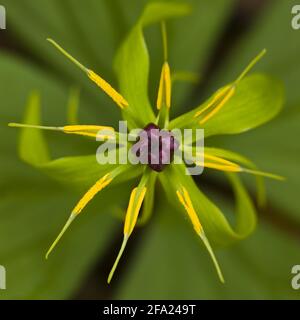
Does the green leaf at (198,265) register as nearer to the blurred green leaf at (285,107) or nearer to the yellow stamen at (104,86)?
the blurred green leaf at (285,107)

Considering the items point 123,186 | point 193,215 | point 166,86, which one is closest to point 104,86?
point 166,86

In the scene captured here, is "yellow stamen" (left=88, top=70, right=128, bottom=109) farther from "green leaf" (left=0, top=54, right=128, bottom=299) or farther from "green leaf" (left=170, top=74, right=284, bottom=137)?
"green leaf" (left=0, top=54, right=128, bottom=299)

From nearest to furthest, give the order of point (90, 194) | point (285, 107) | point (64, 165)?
point (90, 194)
point (64, 165)
point (285, 107)

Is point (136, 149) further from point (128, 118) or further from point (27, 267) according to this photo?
point (27, 267)

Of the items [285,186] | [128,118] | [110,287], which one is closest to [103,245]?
[110,287]

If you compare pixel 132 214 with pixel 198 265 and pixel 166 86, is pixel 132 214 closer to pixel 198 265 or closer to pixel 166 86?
pixel 166 86

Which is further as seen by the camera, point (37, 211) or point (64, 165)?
point (37, 211)
